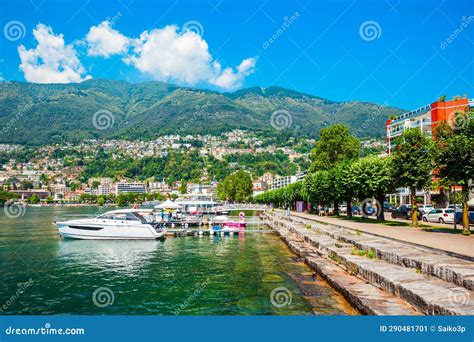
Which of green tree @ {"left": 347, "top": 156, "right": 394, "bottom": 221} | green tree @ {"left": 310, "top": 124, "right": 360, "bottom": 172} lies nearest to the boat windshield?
green tree @ {"left": 347, "top": 156, "right": 394, "bottom": 221}

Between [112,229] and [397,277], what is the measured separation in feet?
95.3

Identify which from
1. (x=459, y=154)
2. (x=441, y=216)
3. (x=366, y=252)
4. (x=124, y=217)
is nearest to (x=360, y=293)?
(x=366, y=252)

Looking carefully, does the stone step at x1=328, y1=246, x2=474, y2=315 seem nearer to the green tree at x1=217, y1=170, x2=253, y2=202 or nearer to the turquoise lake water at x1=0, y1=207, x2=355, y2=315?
the turquoise lake water at x1=0, y1=207, x2=355, y2=315

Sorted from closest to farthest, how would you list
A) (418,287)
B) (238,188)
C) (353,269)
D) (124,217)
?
(418,287), (353,269), (124,217), (238,188)

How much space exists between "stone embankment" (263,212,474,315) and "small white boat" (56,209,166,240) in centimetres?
1905

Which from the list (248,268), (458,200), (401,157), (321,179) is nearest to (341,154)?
(321,179)

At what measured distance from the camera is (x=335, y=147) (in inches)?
2493

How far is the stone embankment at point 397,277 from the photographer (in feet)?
34.8

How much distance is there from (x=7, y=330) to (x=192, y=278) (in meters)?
10.0

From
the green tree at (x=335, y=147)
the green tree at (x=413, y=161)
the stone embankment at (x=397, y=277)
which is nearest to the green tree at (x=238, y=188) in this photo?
the green tree at (x=335, y=147)

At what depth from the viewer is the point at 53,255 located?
92.5ft

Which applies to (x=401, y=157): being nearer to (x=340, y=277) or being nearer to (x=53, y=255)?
(x=340, y=277)

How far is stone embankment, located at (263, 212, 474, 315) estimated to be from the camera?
417 inches

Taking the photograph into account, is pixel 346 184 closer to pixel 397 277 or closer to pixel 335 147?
pixel 335 147
